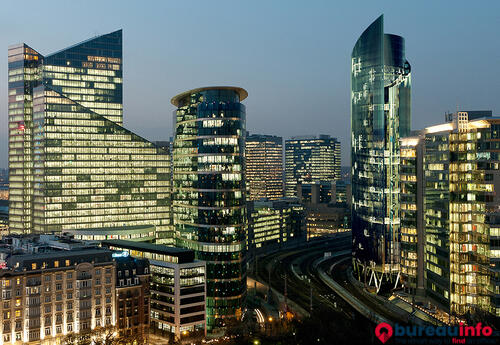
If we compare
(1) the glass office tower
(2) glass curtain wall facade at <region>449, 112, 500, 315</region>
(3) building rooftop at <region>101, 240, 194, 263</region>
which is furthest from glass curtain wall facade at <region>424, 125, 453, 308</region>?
(3) building rooftop at <region>101, 240, 194, 263</region>

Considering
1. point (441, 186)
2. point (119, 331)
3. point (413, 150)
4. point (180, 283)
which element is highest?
point (413, 150)

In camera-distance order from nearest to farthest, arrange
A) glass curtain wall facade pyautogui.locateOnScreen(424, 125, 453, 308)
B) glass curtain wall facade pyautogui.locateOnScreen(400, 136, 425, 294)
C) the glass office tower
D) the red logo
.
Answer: the red logo
glass curtain wall facade pyautogui.locateOnScreen(424, 125, 453, 308)
the glass office tower
glass curtain wall facade pyautogui.locateOnScreen(400, 136, 425, 294)

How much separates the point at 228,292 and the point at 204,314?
1617 cm

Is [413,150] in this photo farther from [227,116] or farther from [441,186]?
[227,116]

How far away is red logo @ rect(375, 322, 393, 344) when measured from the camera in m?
115

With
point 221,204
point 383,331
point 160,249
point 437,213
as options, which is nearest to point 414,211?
point 437,213

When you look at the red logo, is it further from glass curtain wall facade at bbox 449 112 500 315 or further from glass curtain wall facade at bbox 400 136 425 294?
glass curtain wall facade at bbox 400 136 425 294

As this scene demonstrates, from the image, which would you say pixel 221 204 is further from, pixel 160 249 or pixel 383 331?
pixel 383 331

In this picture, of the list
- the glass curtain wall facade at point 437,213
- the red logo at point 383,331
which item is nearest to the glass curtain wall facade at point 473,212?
the glass curtain wall facade at point 437,213

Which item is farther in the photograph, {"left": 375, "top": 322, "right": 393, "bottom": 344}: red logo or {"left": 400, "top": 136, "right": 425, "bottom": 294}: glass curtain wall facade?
{"left": 400, "top": 136, "right": 425, "bottom": 294}: glass curtain wall facade

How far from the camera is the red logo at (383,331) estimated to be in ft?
379

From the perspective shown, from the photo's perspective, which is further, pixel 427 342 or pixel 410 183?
pixel 410 183

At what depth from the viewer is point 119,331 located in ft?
498

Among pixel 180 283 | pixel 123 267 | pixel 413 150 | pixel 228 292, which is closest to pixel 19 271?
pixel 123 267
